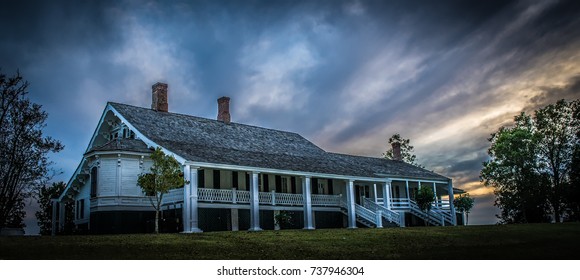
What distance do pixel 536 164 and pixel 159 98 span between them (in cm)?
2971

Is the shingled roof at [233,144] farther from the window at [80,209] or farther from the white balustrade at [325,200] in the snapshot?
the window at [80,209]

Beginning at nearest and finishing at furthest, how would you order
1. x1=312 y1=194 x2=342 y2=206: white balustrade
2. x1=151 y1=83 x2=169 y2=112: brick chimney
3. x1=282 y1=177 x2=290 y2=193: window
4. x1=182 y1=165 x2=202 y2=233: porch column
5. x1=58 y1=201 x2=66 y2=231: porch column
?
1. x1=182 y1=165 x2=202 y2=233: porch column
2. x1=58 y1=201 x2=66 y2=231: porch column
3. x1=312 y1=194 x2=342 y2=206: white balustrade
4. x1=282 y1=177 x2=290 y2=193: window
5. x1=151 y1=83 x2=169 y2=112: brick chimney

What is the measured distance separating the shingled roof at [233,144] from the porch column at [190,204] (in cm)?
74

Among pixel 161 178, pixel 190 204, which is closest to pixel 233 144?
pixel 190 204

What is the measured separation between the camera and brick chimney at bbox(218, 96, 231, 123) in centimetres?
3644

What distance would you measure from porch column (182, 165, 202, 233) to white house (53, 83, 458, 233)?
0.14 ft

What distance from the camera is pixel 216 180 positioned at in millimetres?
28812

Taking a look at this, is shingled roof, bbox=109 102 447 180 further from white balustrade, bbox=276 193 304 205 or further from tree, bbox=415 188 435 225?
tree, bbox=415 188 435 225

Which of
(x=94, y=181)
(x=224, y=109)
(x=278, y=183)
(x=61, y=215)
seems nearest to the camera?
(x=94, y=181)

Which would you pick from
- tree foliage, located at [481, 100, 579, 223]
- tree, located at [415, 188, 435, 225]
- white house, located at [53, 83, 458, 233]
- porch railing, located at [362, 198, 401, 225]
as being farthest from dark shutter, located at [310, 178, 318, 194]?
tree foliage, located at [481, 100, 579, 223]

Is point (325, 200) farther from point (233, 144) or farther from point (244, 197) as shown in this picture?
point (233, 144)

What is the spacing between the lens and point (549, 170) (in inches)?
1672

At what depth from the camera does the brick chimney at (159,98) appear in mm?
32969

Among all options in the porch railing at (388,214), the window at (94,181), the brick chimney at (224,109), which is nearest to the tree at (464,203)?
the porch railing at (388,214)
